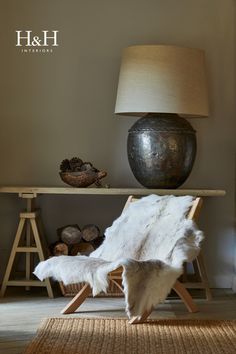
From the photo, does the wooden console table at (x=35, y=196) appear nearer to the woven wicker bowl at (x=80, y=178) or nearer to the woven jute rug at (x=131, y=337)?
the woven wicker bowl at (x=80, y=178)

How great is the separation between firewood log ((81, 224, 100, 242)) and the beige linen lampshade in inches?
30.6

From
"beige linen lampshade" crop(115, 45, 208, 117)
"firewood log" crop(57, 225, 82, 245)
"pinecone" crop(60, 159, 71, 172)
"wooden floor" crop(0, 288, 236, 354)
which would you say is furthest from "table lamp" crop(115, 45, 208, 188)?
"wooden floor" crop(0, 288, 236, 354)

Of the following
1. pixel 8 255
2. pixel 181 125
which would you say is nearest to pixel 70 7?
pixel 181 125

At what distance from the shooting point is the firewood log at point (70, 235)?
3.92 meters

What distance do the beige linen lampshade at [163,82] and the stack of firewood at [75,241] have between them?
0.80 metres

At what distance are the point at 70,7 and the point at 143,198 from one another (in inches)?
55.7

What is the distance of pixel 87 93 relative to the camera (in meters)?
4.14

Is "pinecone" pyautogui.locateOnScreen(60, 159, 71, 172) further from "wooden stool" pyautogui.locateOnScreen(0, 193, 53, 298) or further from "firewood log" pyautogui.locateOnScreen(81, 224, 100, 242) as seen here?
"firewood log" pyautogui.locateOnScreen(81, 224, 100, 242)

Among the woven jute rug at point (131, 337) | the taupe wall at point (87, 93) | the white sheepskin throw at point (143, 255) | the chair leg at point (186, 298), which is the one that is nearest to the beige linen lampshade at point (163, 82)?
the taupe wall at point (87, 93)

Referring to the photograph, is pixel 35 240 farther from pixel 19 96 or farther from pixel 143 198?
pixel 19 96

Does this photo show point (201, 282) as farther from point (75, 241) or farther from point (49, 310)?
point (49, 310)

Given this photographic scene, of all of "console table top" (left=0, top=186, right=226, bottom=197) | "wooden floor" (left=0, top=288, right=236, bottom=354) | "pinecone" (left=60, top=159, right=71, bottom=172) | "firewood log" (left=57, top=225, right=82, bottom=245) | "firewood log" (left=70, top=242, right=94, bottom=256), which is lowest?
"wooden floor" (left=0, top=288, right=236, bottom=354)

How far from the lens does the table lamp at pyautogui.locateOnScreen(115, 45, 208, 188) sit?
145 inches

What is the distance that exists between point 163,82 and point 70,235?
112cm
